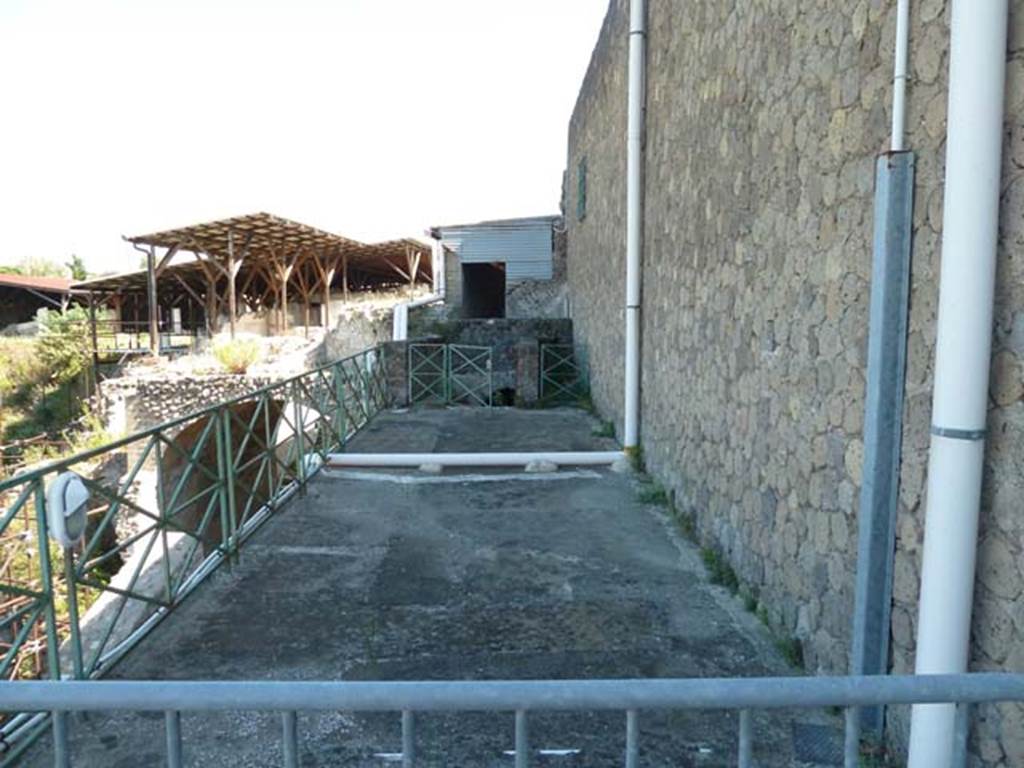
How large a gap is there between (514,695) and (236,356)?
15728mm

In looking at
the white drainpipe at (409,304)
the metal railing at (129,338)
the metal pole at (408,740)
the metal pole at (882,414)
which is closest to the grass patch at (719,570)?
the metal pole at (882,414)

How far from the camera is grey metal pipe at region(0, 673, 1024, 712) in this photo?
1246 mm

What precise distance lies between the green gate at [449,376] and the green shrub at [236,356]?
577 centimetres

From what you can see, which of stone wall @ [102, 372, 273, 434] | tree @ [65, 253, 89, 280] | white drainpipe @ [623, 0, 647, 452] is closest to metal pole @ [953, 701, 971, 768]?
white drainpipe @ [623, 0, 647, 452]

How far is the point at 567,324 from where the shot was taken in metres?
13.4

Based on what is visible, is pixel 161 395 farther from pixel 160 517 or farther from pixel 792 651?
pixel 792 651

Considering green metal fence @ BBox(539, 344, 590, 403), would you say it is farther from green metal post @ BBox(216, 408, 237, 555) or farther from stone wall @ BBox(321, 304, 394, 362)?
green metal post @ BBox(216, 408, 237, 555)

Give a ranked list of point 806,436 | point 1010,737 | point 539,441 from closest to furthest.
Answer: point 1010,737
point 806,436
point 539,441

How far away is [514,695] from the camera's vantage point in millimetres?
1258

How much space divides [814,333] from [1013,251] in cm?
112

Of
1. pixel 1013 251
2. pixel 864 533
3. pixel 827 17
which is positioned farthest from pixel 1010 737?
pixel 827 17

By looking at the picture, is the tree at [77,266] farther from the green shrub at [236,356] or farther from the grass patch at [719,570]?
the grass patch at [719,570]

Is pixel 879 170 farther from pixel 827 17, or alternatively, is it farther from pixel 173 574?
pixel 173 574

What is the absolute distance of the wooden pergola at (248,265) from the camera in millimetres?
18453
